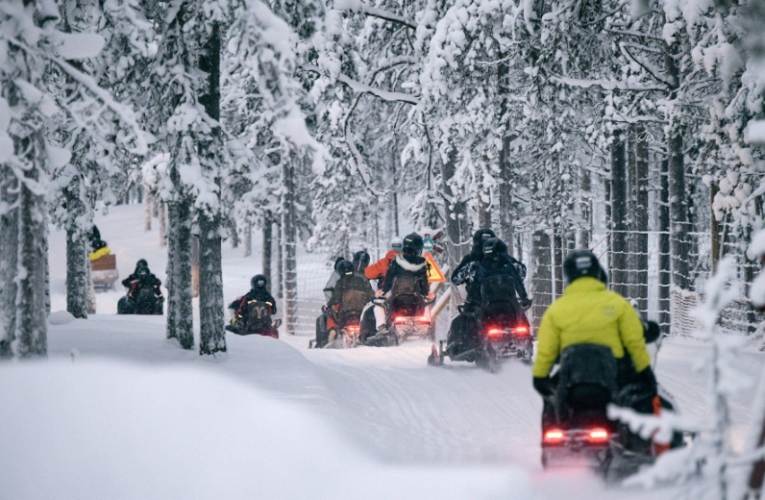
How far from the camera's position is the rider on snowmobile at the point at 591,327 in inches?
235

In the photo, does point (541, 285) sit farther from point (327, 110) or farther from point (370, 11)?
point (370, 11)

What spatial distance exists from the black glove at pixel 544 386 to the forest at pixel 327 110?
2.86m

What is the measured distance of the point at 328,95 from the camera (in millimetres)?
17297

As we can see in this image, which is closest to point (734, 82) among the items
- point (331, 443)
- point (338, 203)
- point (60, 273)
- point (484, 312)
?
point (484, 312)

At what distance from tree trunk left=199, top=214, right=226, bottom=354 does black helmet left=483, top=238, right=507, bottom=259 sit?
3786mm

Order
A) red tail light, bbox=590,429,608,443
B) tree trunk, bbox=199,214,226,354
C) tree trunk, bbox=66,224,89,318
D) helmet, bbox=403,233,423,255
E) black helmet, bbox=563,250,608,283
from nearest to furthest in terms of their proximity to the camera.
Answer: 1. red tail light, bbox=590,429,608,443
2. black helmet, bbox=563,250,608,283
3. tree trunk, bbox=199,214,226,354
4. helmet, bbox=403,233,423,255
5. tree trunk, bbox=66,224,89,318

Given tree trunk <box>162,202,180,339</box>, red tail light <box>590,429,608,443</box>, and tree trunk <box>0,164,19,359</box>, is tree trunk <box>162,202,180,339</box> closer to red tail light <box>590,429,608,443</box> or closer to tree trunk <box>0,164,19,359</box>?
tree trunk <box>0,164,19,359</box>

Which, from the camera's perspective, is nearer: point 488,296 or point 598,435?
point 598,435

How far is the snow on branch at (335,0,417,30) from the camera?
58.0ft

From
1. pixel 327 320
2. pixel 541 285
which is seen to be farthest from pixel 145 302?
pixel 541 285

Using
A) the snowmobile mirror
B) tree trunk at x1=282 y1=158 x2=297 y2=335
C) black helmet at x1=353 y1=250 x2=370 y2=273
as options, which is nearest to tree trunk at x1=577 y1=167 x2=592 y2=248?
tree trunk at x1=282 y1=158 x2=297 y2=335

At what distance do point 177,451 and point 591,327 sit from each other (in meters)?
3.44

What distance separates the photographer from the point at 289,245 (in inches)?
1126

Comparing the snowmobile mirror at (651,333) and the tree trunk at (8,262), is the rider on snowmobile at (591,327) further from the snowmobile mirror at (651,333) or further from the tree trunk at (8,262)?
the tree trunk at (8,262)
